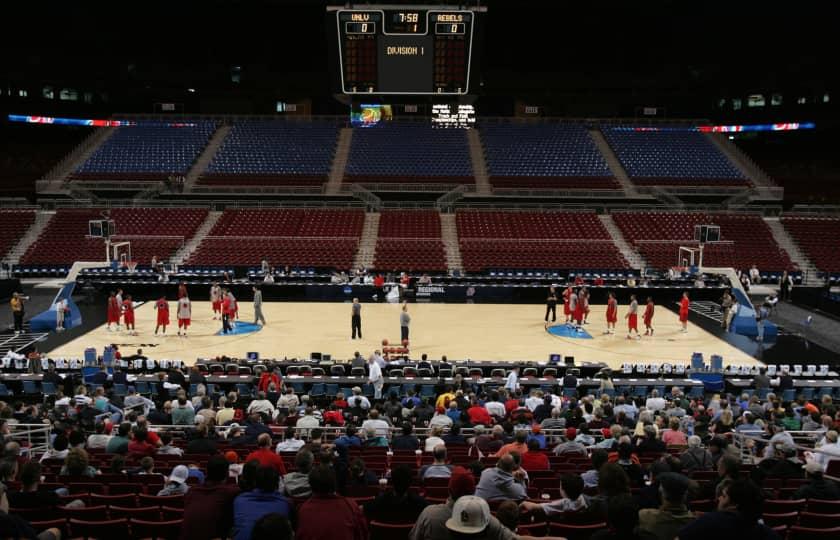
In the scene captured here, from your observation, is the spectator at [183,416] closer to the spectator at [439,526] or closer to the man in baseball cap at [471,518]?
the spectator at [439,526]

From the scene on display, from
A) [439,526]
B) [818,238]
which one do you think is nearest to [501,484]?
[439,526]

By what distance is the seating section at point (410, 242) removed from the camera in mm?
37969

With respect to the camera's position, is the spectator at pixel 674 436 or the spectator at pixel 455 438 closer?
the spectator at pixel 674 436

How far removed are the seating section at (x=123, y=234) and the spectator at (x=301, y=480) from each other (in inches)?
1344

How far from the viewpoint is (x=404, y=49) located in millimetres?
32062

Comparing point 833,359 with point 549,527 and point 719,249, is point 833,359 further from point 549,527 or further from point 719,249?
point 549,527

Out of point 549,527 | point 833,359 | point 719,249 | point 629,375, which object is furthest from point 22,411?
point 719,249

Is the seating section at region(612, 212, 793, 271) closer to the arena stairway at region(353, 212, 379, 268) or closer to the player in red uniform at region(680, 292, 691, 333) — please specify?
the player in red uniform at region(680, 292, 691, 333)

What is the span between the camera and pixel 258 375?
1842 centimetres

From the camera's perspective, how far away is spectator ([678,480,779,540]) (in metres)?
4.75

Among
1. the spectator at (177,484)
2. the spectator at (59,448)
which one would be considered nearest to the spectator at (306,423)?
the spectator at (59,448)

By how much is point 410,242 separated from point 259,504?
35285mm

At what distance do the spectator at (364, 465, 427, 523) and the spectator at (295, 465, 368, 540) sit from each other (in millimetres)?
704

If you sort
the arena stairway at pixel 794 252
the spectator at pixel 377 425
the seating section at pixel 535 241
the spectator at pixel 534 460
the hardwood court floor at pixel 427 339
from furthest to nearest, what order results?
the arena stairway at pixel 794 252 → the seating section at pixel 535 241 → the hardwood court floor at pixel 427 339 → the spectator at pixel 377 425 → the spectator at pixel 534 460
